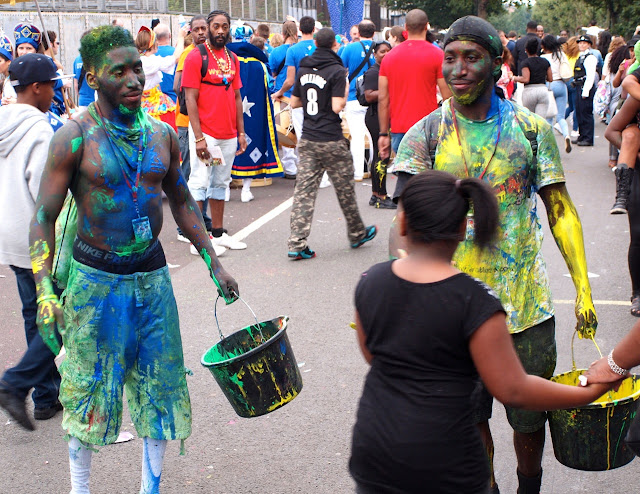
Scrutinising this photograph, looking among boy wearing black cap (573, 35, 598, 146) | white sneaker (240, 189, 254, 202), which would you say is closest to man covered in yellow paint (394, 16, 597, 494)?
white sneaker (240, 189, 254, 202)

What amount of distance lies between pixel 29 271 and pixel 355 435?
9.52ft

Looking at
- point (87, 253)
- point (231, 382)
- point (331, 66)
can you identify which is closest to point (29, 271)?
point (87, 253)

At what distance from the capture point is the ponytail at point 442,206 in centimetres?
236

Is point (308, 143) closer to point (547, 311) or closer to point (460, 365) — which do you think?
point (547, 311)

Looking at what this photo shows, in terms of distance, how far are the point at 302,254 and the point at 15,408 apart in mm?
4352

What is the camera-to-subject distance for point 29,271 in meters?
4.74

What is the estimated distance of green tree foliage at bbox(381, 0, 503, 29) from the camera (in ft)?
198

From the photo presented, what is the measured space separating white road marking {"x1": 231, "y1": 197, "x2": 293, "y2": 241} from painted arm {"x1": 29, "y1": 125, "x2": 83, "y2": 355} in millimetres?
5757

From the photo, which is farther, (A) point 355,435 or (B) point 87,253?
(B) point 87,253

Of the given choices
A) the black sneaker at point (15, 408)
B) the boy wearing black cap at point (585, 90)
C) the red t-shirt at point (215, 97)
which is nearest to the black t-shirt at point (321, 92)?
the red t-shirt at point (215, 97)

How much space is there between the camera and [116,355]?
347 cm

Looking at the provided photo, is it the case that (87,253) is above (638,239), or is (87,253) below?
above

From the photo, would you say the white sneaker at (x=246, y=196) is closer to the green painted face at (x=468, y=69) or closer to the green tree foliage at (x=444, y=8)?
the green painted face at (x=468, y=69)

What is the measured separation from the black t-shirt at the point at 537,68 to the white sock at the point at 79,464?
→ 11.8 meters
